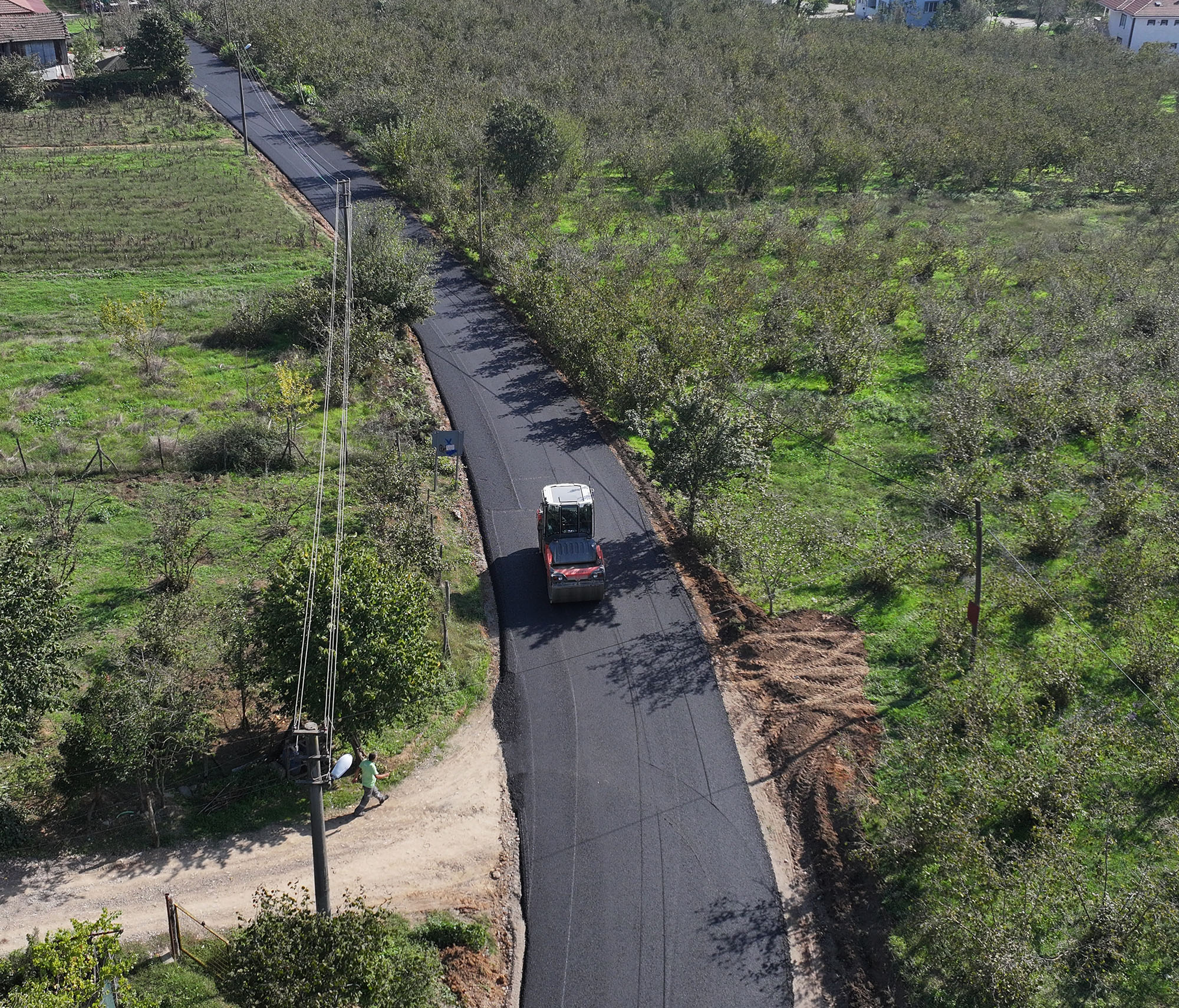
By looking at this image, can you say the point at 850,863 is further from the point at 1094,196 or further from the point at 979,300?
the point at 1094,196

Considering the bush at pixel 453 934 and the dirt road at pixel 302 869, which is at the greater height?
the dirt road at pixel 302 869

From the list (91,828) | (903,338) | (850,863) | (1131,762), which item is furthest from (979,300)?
(91,828)

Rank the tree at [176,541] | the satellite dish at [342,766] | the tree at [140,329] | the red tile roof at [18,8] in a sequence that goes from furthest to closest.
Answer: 1. the red tile roof at [18,8]
2. the tree at [140,329]
3. the tree at [176,541]
4. the satellite dish at [342,766]

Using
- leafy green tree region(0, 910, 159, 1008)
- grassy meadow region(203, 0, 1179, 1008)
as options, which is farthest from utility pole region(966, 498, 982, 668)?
leafy green tree region(0, 910, 159, 1008)

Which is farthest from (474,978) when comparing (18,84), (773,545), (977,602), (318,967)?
(18,84)

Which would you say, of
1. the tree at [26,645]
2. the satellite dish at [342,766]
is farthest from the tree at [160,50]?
the satellite dish at [342,766]

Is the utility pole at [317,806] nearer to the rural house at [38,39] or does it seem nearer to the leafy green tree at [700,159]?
the leafy green tree at [700,159]

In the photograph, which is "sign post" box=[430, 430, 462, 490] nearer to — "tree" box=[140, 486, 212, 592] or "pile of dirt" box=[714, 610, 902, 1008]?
"tree" box=[140, 486, 212, 592]
